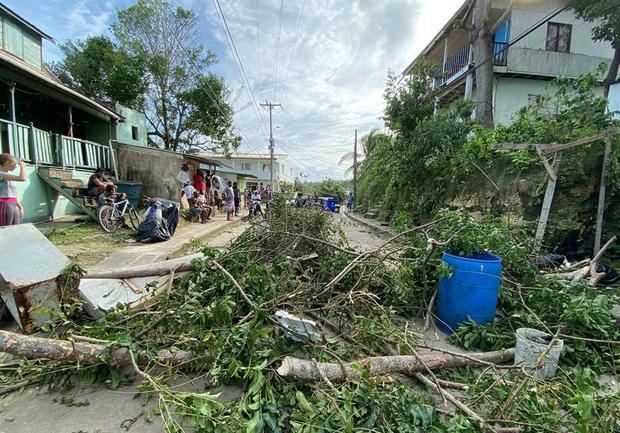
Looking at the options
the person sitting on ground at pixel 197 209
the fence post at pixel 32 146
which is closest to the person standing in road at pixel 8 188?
the fence post at pixel 32 146

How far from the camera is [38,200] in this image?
24.4 ft

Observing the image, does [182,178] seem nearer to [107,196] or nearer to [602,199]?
[107,196]

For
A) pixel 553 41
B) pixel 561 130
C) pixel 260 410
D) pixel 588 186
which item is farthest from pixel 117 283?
pixel 553 41

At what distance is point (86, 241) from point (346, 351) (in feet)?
20.3

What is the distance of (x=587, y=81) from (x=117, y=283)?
945cm

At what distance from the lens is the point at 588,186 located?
545 centimetres

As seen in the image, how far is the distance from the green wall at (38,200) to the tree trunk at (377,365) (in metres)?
8.14

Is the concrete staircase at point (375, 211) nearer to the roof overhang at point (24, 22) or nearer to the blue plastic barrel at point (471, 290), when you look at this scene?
the blue plastic barrel at point (471, 290)

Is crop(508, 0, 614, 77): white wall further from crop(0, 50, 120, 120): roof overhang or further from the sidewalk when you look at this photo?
crop(0, 50, 120, 120): roof overhang

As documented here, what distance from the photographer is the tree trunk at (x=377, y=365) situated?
204cm

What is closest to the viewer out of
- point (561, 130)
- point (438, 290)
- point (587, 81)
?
point (438, 290)

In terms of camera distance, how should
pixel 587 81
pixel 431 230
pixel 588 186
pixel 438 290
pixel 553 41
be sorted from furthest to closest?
1. pixel 553 41
2. pixel 587 81
3. pixel 588 186
4. pixel 431 230
5. pixel 438 290

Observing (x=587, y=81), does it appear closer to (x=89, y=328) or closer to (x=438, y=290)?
(x=438, y=290)

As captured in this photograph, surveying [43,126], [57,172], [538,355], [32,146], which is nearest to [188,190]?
[57,172]
